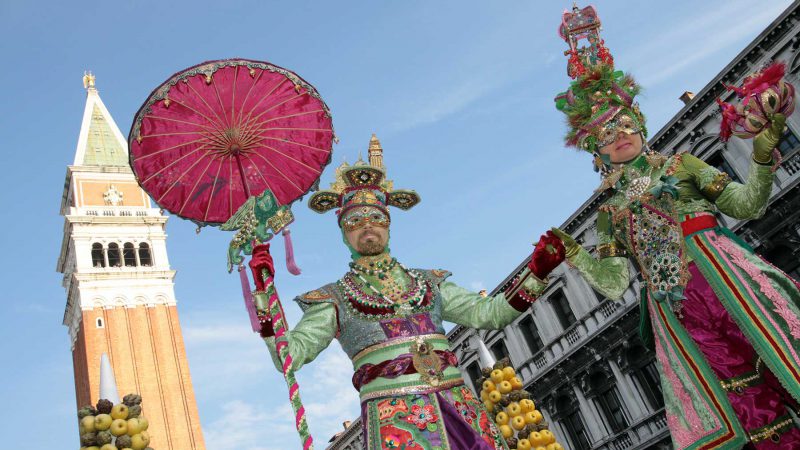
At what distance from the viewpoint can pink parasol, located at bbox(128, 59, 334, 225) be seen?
5.29 meters

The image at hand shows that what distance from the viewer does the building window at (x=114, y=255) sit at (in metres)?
44.4

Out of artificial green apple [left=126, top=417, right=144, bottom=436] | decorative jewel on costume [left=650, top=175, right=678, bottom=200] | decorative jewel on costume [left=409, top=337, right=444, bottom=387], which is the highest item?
decorative jewel on costume [left=650, top=175, right=678, bottom=200]

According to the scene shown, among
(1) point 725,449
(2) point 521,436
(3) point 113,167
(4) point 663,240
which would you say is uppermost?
(3) point 113,167

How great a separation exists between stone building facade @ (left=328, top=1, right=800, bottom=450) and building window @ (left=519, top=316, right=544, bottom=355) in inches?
1.4

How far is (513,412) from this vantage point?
457 centimetres

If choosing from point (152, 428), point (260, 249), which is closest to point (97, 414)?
point (260, 249)

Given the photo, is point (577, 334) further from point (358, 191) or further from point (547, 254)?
point (547, 254)

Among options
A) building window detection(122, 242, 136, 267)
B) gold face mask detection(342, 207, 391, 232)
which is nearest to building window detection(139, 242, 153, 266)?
building window detection(122, 242, 136, 267)

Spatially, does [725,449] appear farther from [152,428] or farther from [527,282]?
[152,428]

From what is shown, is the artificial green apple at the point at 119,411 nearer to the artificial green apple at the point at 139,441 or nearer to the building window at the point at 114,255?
the artificial green apple at the point at 139,441

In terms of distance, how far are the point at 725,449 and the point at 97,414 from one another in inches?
153

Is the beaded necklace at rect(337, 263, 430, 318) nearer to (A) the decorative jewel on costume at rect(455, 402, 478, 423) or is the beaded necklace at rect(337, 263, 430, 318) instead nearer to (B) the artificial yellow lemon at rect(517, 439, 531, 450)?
(A) the decorative jewel on costume at rect(455, 402, 478, 423)

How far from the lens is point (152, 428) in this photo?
40.0m

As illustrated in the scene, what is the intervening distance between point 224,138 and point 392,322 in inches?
82.2
